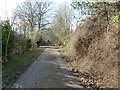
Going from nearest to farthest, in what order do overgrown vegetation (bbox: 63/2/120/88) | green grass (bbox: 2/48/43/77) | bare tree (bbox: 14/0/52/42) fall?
overgrown vegetation (bbox: 63/2/120/88)
green grass (bbox: 2/48/43/77)
bare tree (bbox: 14/0/52/42)

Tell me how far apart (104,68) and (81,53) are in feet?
9.81

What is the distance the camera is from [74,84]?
4.09m

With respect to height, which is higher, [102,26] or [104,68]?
[102,26]

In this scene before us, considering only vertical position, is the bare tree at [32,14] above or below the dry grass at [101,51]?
above

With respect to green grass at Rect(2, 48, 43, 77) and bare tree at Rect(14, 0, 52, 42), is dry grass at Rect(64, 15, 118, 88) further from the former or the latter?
bare tree at Rect(14, 0, 52, 42)

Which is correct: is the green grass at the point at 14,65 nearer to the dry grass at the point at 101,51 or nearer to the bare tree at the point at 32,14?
the dry grass at the point at 101,51

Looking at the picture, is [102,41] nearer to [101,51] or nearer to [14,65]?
[101,51]

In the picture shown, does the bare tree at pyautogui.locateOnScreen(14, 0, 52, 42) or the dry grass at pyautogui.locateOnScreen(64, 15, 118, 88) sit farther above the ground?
the bare tree at pyautogui.locateOnScreen(14, 0, 52, 42)

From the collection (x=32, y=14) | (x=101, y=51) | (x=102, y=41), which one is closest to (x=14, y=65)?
(x=101, y=51)

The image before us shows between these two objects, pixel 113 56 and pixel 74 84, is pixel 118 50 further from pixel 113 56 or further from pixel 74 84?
pixel 74 84

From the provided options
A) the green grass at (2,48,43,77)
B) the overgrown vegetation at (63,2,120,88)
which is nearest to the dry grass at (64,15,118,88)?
the overgrown vegetation at (63,2,120,88)

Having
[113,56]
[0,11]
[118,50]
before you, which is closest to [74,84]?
[113,56]

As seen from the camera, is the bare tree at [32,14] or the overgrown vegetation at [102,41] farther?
the bare tree at [32,14]

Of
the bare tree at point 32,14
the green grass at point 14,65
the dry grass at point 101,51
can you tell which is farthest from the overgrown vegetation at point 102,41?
the bare tree at point 32,14
